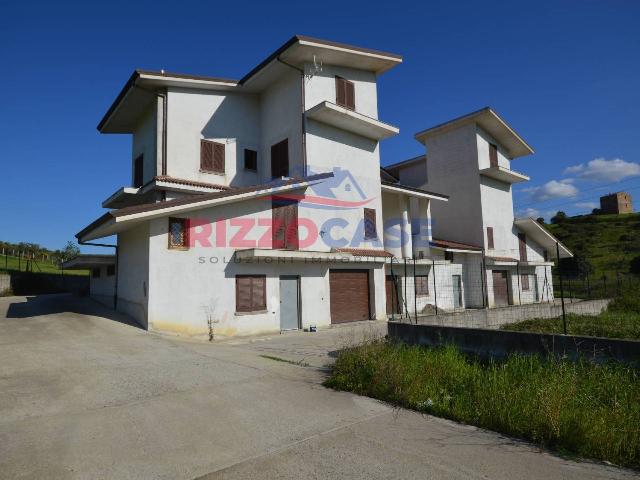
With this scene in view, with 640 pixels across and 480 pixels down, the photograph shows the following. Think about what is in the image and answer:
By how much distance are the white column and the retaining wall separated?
11294 millimetres

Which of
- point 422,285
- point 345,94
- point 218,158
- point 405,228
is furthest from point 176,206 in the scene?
point 422,285

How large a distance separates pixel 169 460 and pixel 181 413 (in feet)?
4.51

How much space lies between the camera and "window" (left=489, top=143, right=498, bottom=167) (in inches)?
1024

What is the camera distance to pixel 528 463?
4.00m

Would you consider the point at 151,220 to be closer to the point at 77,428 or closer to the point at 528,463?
the point at 77,428

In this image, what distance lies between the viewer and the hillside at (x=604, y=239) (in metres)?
40.9

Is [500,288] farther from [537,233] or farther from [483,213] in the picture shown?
[537,233]

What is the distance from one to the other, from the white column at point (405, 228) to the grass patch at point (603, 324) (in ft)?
23.0

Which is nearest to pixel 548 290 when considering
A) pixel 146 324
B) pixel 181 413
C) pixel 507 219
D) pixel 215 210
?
pixel 507 219

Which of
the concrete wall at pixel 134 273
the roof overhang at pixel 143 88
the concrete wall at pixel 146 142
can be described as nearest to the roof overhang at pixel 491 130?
the roof overhang at pixel 143 88

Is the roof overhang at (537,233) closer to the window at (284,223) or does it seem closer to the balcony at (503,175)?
the balcony at (503,175)

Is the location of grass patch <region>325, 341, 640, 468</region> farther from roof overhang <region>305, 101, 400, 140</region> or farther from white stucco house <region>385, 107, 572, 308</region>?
white stucco house <region>385, 107, 572, 308</region>

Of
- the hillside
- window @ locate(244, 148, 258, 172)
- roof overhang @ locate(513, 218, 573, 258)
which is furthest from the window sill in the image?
the hillside

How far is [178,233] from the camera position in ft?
40.5
